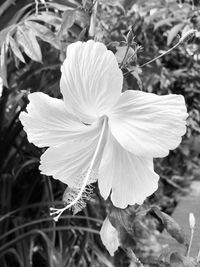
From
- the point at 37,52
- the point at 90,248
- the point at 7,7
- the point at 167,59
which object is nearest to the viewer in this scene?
the point at 37,52

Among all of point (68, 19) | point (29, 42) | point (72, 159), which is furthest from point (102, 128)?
point (29, 42)

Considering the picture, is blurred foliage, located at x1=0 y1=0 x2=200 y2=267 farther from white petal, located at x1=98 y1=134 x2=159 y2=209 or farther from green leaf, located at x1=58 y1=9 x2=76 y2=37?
white petal, located at x1=98 y1=134 x2=159 y2=209

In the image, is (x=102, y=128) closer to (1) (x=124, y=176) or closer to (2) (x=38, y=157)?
(1) (x=124, y=176)

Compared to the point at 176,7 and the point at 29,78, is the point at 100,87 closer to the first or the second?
the point at 176,7

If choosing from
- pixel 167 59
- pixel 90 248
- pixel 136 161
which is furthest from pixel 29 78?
pixel 136 161

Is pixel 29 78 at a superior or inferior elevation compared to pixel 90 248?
superior

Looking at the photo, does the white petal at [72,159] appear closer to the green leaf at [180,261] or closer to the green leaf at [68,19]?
the green leaf at [180,261]
